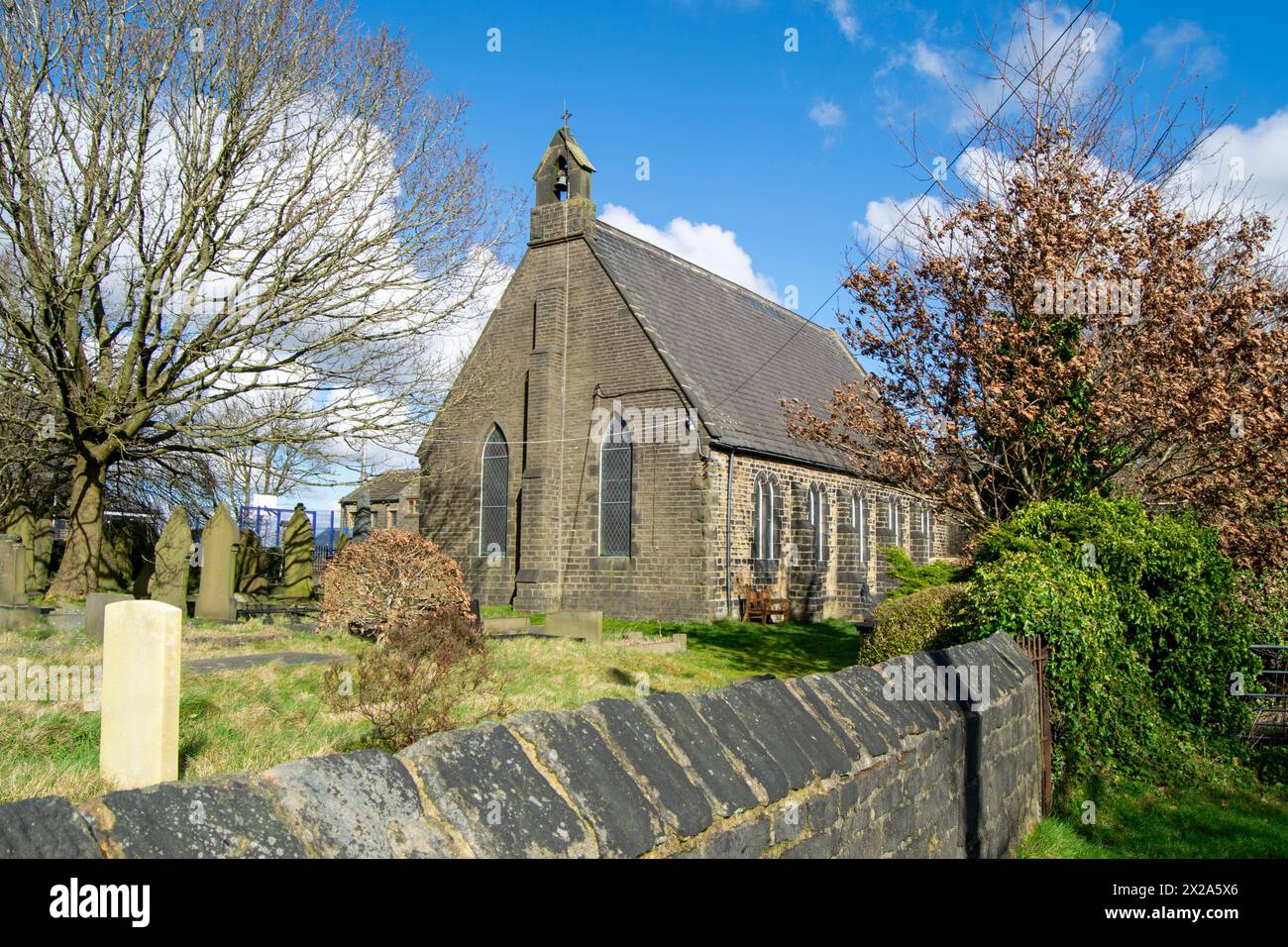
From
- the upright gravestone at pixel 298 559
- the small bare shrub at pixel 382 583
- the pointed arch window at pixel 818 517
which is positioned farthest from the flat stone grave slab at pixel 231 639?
the pointed arch window at pixel 818 517

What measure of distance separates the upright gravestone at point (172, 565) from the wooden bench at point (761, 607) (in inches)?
505

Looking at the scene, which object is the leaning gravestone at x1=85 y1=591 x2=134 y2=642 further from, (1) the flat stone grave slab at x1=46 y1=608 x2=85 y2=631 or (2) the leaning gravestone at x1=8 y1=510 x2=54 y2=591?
(2) the leaning gravestone at x1=8 y1=510 x2=54 y2=591

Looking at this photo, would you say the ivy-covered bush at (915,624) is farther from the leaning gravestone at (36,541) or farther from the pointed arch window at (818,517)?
the pointed arch window at (818,517)

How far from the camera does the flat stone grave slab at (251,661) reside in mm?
10102

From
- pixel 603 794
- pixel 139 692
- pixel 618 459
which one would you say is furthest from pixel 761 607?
pixel 603 794

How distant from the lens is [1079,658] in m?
7.71

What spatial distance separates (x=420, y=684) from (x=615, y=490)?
1693 cm

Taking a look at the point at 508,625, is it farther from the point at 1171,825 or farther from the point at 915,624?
the point at 1171,825

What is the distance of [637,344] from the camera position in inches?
930

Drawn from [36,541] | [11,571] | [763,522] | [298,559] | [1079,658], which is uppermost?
[763,522]

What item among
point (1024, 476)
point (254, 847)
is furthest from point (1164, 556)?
point (254, 847)

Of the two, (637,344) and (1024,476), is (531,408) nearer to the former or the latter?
(637,344)
